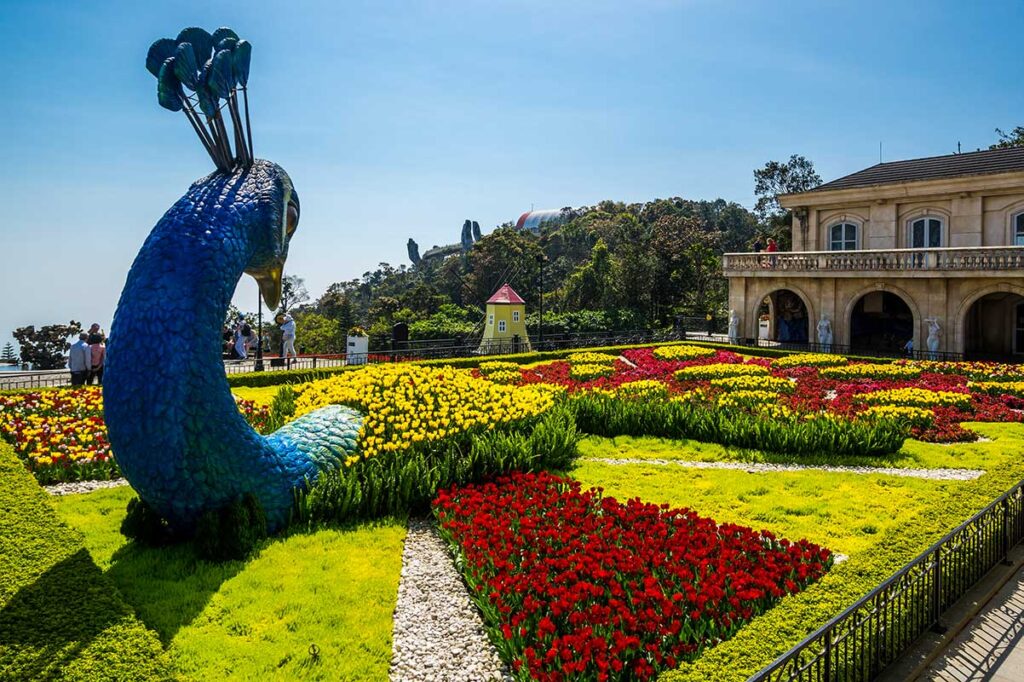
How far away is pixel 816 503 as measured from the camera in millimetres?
8367

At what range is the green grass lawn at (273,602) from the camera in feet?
15.8

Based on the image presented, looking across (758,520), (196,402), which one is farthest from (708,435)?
(196,402)

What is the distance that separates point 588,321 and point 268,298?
3034 cm

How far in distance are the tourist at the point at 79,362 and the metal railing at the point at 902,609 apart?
50.0ft

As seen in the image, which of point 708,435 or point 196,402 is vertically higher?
point 196,402

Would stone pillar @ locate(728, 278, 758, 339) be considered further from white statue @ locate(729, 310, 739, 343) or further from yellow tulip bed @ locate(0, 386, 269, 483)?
yellow tulip bed @ locate(0, 386, 269, 483)

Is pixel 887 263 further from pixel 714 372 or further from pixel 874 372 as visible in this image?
pixel 714 372

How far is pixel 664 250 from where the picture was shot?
38812 millimetres

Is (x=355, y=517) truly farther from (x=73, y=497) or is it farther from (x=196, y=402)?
(x=73, y=497)

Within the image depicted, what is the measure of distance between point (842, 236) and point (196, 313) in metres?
28.1

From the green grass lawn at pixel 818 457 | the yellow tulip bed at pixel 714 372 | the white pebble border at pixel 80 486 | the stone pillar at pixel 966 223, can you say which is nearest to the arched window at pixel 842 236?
the stone pillar at pixel 966 223

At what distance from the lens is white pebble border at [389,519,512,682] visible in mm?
4801

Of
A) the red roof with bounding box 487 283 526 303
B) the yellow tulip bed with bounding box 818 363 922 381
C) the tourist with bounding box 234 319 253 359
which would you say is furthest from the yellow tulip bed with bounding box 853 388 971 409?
the red roof with bounding box 487 283 526 303

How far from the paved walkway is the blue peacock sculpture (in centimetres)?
575
